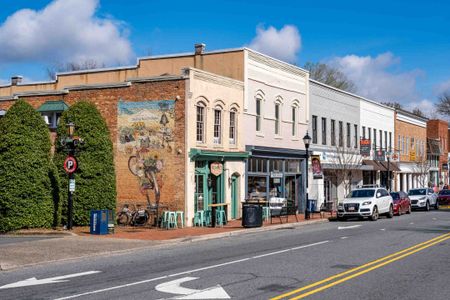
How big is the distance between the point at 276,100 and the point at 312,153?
239 inches

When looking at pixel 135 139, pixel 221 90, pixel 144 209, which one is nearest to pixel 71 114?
pixel 135 139

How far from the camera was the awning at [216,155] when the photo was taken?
85.6 feet

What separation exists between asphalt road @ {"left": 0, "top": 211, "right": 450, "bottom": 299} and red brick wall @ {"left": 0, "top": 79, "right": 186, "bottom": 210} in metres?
6.23

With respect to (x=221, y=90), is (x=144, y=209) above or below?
below

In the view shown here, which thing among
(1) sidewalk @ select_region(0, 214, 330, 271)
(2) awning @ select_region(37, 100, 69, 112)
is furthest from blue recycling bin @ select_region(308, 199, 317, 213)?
(2) awning @ select_region(37, 100, 69, 112)

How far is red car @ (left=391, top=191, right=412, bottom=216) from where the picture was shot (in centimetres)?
3656

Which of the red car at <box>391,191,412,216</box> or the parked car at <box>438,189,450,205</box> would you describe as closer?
the red car at <box>391,191,412,216</box>

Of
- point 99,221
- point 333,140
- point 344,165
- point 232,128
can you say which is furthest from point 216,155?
point 333,140

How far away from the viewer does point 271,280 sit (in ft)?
38.8

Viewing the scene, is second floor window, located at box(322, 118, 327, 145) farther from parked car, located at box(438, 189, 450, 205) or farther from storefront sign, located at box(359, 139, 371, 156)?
parked car, located at box(438, 189, 450, 205)

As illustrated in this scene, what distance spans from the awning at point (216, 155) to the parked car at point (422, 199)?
1849 cm

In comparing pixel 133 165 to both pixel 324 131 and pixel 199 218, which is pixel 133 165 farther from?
pixel 324 131

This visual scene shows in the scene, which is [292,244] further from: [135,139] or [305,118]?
[305,118]

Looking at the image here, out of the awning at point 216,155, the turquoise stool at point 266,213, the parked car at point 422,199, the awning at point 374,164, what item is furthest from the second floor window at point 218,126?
the awning at point 374,164
